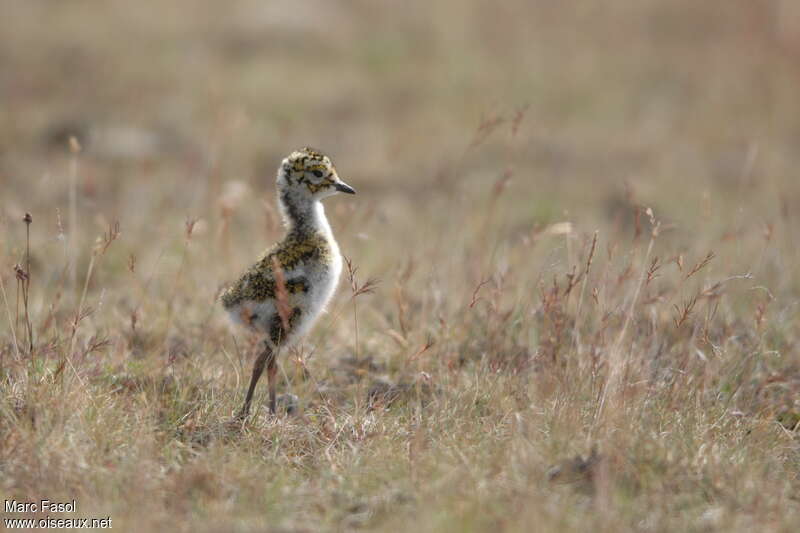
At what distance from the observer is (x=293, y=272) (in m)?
4.95

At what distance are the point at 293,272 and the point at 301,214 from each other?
422mm

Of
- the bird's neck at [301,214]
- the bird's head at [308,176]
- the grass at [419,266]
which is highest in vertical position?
the bird's head at [308,176]

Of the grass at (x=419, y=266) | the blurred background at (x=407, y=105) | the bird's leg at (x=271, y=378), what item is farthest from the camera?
the blurred background at (x=407, y=105)

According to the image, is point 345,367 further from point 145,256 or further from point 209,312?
point 145,256

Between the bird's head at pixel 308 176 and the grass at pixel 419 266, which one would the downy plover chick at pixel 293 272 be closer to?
the bird's head at pixel 308 176

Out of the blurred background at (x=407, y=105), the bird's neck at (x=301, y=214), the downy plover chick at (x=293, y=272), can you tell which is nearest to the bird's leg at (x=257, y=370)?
the downy plover chick at (x=293, y=272)

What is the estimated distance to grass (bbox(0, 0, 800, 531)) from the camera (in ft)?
14.3

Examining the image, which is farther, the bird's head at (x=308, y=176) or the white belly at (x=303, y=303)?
the bird's head at (x=308, y=176)

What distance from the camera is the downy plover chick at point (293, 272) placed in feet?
16.1

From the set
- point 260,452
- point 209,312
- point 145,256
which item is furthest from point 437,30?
point 260,452

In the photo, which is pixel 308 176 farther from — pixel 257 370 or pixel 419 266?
pixel 419 266

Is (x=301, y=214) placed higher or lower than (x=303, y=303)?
higher

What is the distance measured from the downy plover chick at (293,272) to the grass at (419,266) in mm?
182

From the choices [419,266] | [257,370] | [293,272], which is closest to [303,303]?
[293,272]
